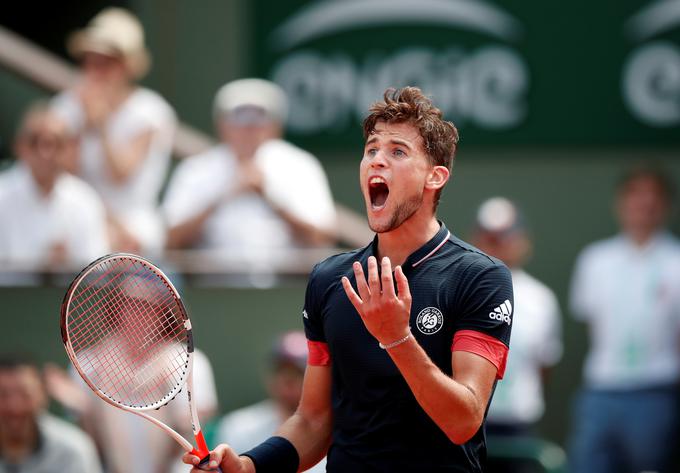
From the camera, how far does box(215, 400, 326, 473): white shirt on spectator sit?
19.2ft

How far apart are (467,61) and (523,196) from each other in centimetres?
95

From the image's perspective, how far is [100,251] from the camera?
671cm

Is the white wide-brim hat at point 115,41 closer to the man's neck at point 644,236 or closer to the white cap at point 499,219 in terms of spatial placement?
the white cap at point 499,219

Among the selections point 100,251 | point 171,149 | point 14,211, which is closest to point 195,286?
point 100,251

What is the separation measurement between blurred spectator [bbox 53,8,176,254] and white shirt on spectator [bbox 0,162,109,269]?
0.33 m

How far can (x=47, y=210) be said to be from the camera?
6730mm

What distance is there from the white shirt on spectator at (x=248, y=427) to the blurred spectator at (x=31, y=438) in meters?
0.63

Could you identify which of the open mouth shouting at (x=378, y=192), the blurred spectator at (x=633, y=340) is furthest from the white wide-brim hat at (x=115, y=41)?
the open mouth shouting at (x=378, y=192)

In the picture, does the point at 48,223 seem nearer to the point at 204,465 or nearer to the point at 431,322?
the point at 204,465

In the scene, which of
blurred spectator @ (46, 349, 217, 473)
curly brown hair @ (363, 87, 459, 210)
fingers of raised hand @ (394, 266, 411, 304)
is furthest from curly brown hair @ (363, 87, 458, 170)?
blurred spectator @ (46, 349, 217, 473)

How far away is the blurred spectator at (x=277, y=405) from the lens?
579 centimetres

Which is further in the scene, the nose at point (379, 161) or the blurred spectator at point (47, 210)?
the blurred spectator at point (47, 210)

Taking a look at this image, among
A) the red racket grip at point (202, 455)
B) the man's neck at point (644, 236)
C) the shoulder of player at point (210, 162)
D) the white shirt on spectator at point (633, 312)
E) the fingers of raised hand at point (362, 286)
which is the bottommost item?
the white shirt on spectator at point (633, 312)

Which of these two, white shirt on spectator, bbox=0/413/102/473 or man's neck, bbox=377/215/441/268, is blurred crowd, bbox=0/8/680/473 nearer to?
white shirt on spectator, bbox=0/413/102/473
